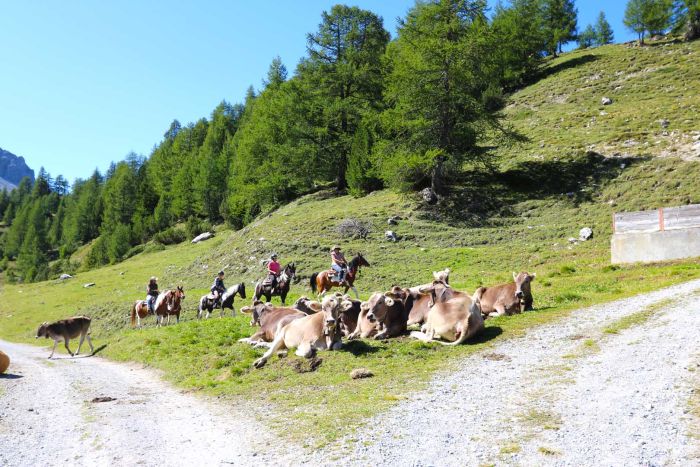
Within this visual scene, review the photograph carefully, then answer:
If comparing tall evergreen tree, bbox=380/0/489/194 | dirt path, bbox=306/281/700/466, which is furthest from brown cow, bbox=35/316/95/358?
tall evergreen tree, bbox=380/0/489/194

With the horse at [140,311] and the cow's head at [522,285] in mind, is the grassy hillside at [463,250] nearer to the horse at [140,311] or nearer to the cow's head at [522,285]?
the cow's head at [522,285]

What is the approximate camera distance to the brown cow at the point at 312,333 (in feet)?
41.4

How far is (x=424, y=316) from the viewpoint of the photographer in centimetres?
1416

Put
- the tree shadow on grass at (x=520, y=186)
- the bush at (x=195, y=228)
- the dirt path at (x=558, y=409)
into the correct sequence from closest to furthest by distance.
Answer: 1. the dirt path at (x=558, y=409)
2. the tree shadow on grass at (x=520, y=186)
3. the bush at (x=195, y=228)

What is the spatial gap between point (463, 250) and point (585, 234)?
22.0 feet

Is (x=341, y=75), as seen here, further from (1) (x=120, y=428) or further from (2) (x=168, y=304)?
(1) (x=120, y=428)

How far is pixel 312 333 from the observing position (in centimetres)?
1310

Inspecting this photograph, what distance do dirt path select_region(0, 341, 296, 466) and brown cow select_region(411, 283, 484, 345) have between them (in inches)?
206

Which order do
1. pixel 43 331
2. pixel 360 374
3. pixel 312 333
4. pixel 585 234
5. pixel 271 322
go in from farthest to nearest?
pixel 585 234
pixel 43 331
pixel 271 322
pixel 312 333
pixel 360 374

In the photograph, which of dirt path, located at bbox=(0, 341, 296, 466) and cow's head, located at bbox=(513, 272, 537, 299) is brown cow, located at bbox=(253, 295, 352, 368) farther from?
cow's head, located at bbox=(513, 272, 537, 299)

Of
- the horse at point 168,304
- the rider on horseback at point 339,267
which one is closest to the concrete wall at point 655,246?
the rider on horseback at point 339,267

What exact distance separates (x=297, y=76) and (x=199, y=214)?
126 ft

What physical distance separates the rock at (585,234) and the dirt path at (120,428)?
2394cm

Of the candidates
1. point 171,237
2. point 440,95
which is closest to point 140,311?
point 440,95
